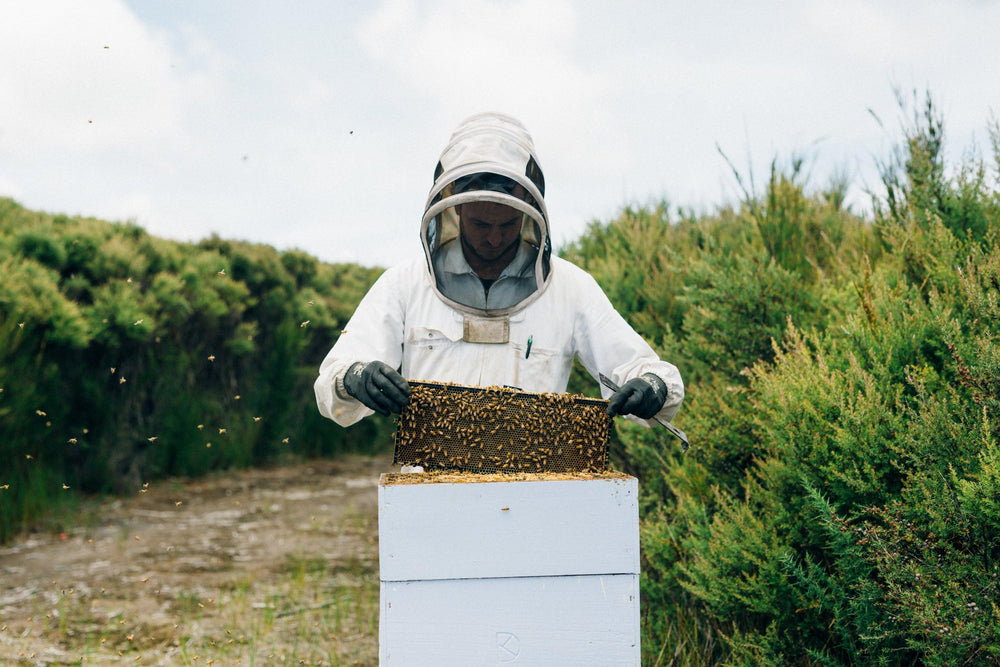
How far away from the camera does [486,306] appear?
296 cm

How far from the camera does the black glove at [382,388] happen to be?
96.7 inches

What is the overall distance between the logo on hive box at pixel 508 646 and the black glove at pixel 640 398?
825 millimetres

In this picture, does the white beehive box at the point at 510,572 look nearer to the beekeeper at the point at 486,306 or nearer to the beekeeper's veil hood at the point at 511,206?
the beekeeper at the point at 486,306

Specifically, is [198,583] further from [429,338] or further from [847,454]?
[847,454]

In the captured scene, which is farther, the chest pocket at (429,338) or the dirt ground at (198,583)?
the dirt ground at (198,583)

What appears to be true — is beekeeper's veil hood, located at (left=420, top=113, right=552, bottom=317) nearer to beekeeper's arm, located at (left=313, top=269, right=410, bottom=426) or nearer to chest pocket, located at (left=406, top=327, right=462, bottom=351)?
chest pocket, located at (left=406, top=327, right=462, bottom=351)

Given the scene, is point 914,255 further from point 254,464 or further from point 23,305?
point 254,464

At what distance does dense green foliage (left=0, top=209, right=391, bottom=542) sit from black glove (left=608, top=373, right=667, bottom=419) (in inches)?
139

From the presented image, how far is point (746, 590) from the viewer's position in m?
3.44

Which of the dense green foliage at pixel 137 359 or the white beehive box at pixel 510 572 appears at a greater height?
the dense green foliage at pixel 137 359

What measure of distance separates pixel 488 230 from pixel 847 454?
181 centimetres

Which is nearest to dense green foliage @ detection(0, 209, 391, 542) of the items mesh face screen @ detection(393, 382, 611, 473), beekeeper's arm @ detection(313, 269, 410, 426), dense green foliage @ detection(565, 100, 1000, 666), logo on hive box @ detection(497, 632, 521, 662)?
beekeeper's arm @ detection(313, 269, 410, 426)

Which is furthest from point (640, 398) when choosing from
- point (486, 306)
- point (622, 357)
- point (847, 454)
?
point (847, 454)

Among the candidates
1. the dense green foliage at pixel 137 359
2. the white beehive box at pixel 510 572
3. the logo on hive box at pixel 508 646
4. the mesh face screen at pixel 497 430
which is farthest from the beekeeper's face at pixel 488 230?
the dense green foliage at pixel 137 359
